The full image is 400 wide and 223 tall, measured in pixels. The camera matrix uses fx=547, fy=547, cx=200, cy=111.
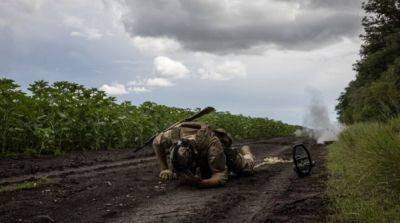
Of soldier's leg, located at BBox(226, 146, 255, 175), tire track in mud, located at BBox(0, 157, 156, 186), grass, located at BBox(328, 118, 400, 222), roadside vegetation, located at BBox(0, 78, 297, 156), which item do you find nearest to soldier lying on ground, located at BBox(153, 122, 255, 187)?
soldier's leg, located at BBox(226, 146, 255, 175)

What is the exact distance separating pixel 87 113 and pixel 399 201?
13.0m

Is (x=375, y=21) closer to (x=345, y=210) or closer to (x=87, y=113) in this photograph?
(x=87, y=113)

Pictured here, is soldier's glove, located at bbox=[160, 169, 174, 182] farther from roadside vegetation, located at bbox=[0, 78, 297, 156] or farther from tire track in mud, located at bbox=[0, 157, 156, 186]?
roadside vegetation, located at bbox=[0, 78, 297, 156]

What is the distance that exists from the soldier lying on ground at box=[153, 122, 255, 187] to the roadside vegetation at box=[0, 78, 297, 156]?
5682 millimetres

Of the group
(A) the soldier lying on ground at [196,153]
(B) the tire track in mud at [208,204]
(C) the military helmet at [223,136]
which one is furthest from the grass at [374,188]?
(C) the military helmet at [223,136]

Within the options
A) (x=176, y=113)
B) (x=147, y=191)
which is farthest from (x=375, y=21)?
(x=147, y=191)

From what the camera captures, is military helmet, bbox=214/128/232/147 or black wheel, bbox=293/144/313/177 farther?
black wheel, bbox=293/144/313/177

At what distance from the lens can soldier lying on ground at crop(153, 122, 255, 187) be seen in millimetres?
8633

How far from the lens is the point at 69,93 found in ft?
57.9

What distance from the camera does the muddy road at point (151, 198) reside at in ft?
21.1

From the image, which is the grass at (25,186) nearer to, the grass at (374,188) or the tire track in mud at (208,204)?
Result: the tire track in mud at (208,204)

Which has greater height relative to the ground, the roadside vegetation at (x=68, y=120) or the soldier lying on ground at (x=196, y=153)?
the roadside vegetation at (x=68, y=120)

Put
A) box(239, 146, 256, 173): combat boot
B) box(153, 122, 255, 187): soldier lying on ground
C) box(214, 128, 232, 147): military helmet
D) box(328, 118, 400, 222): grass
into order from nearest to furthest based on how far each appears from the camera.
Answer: box(328, 118, 400, 222): grass
box(153, 122, 255, 187): soldier lying on ground
box(214, 128, 232, 147): military helmet
box(239, 146, 256, 173): combat boot

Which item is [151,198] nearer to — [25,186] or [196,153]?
[196,153]
